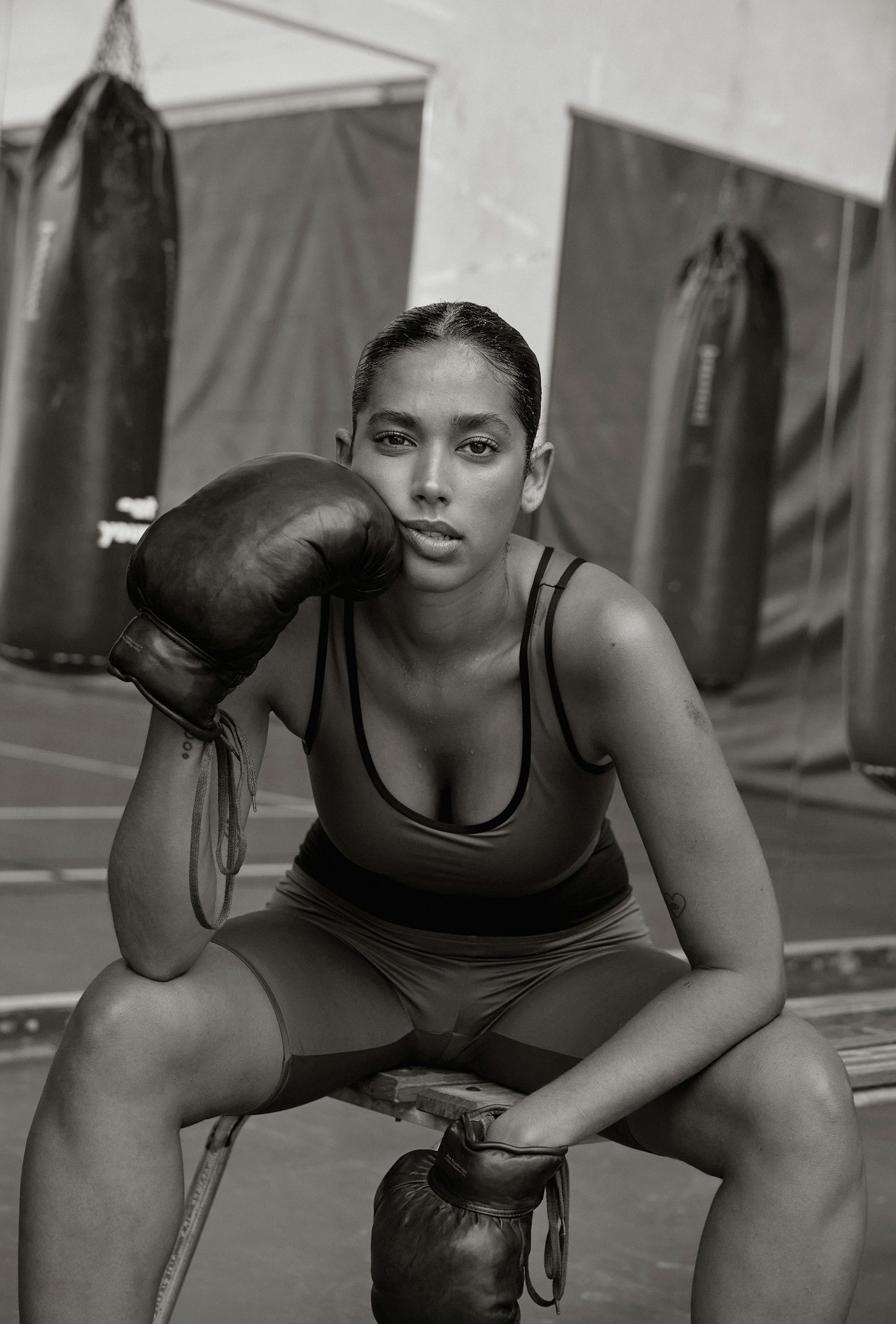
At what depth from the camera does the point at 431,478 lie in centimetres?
140

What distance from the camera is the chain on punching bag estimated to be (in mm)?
2992

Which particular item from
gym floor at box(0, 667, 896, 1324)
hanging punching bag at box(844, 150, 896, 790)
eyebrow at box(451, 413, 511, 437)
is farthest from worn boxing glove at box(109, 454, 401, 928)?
hanging punching bag at box(844, 150, 896, 790)

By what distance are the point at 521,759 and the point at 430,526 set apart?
0.79 feet

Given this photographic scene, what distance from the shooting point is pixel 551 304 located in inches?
149

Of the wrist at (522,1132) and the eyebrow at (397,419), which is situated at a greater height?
the eyebrow at (397,419)

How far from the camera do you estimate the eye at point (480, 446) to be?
4.72ft

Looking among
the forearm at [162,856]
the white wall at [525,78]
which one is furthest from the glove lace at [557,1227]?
the white wall at [525,78]

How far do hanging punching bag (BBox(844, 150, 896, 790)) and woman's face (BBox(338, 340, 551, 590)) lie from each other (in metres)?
2.05

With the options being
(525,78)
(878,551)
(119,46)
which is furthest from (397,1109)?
(525,78)

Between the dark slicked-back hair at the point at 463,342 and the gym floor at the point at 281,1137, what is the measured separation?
41.4 inches

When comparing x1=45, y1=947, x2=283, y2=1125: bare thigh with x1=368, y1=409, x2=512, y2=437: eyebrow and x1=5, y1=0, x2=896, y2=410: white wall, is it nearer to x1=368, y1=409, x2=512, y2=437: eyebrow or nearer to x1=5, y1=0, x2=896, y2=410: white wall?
x1=368, y1=409, x2=512, y2=437: eyebrow

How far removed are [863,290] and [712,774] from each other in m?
3.21

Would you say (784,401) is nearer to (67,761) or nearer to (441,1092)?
(67,761)

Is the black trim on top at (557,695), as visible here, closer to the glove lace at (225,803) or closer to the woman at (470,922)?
the woman at (470,922)
